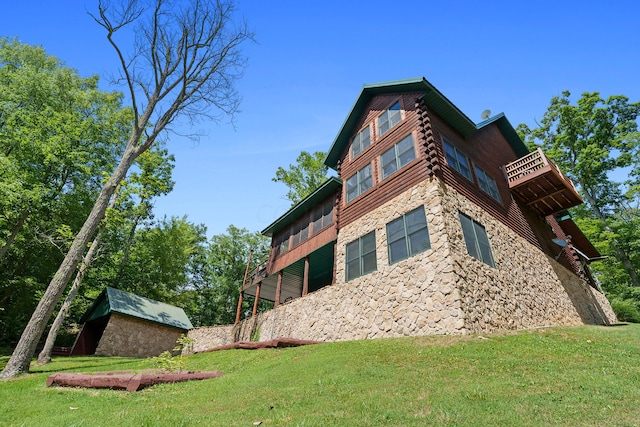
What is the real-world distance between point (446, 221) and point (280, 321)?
399 inches

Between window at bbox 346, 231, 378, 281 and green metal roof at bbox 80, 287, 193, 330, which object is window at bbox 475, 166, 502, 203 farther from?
green metal roof at bbox 80, 287, 193, 330

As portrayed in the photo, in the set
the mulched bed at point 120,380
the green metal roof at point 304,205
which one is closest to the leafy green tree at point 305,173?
the green metal roof at point 304,205

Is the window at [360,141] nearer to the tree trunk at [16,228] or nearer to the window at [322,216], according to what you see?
the window at [322,216]

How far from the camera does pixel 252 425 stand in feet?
14.0

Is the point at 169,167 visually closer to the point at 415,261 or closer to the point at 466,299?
the point at 415,261

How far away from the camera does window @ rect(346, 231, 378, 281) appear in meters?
13.4

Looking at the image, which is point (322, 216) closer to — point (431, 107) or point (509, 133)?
point (431, 107)

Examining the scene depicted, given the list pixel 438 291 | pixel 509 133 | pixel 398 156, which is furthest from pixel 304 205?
pixel 509 133

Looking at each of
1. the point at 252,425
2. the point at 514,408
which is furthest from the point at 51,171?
the point at 514,408

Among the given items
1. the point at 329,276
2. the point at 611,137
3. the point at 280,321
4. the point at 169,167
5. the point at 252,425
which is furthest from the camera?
the point at 611,137

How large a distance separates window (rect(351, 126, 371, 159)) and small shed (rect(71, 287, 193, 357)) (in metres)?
17.5

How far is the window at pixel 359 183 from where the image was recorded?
15894 mm

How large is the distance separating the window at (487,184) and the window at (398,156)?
3.99 m

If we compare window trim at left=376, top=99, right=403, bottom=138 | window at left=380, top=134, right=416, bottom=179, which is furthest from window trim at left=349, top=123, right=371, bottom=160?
window at left=380, top=134, right=416, bottom=179
